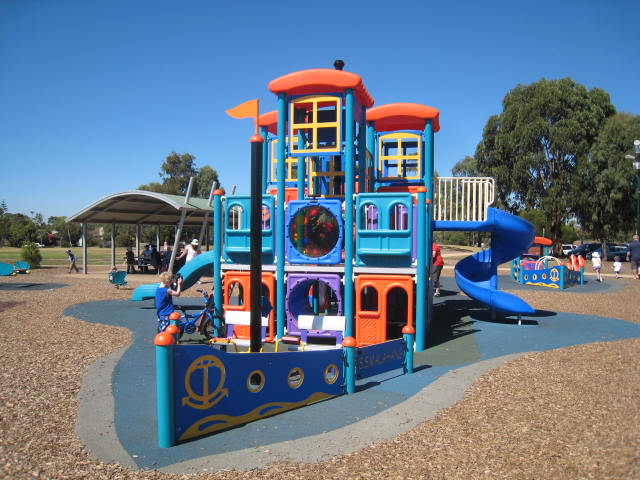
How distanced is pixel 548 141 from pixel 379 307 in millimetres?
36266

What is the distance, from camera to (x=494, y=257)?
566 inches

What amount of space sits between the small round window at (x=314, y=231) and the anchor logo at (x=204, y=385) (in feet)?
17.4

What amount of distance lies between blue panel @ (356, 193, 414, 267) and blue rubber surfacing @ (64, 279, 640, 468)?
2.26 metres

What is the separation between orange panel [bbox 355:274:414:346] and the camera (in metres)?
10.1

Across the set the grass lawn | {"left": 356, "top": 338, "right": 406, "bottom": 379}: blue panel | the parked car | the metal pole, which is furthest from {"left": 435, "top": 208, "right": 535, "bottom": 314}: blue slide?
the parked car

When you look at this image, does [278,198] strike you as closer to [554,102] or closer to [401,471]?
[401,471]

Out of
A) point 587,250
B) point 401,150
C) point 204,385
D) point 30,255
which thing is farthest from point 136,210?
point 587,250

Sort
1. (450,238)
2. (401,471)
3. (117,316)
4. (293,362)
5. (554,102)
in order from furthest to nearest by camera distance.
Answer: (450,238) < (554,102) < (117,316) < (293,362) < (401,471)

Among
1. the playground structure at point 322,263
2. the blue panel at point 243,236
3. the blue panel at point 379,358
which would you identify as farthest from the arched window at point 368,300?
the blue panel at point 379,358

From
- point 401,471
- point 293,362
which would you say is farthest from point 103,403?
point 401,471

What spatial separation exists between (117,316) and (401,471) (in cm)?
1148

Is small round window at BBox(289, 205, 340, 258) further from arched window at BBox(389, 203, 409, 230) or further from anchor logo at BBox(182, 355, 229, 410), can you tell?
anchor logo at BBox(182, 355, 229, 410)

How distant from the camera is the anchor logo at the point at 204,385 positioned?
17.6 feet

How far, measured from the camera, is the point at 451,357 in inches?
374
